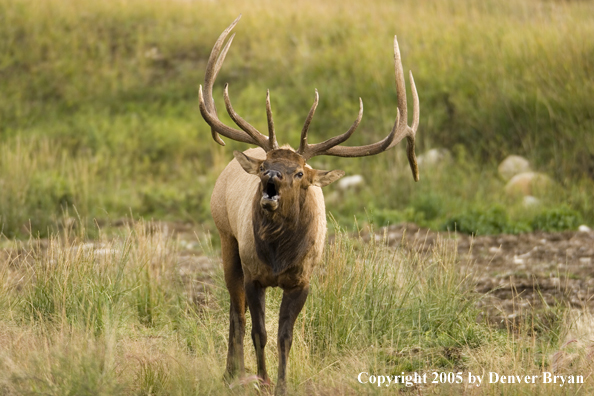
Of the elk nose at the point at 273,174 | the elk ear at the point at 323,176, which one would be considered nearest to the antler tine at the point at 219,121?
the elk ear at the point at 323,176

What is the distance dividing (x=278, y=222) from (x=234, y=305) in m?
1.16

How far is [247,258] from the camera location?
547 cm

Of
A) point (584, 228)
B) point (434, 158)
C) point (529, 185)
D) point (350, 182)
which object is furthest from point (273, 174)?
point (434, 158)

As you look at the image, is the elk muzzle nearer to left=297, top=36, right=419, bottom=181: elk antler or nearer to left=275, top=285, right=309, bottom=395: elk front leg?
left=297, top=36, right=419, bottom=181: elk antler

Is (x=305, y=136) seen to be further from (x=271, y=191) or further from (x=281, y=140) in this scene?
(x=281, y=140)

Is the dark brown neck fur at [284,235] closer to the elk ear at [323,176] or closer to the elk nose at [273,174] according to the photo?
the elk ear at [323,176]

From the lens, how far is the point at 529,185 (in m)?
12.1

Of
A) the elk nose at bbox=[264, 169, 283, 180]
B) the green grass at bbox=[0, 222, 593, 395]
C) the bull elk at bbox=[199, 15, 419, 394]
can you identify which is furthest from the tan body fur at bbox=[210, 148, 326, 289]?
the green grass at bbox=[0, 222, 593, 395]

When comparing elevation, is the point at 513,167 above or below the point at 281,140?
below

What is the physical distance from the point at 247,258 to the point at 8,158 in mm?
7406

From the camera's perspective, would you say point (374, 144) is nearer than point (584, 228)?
Yes

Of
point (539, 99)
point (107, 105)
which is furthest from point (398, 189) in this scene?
point (107, 105)

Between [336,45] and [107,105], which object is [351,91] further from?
[107,105]

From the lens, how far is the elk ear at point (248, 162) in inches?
209
